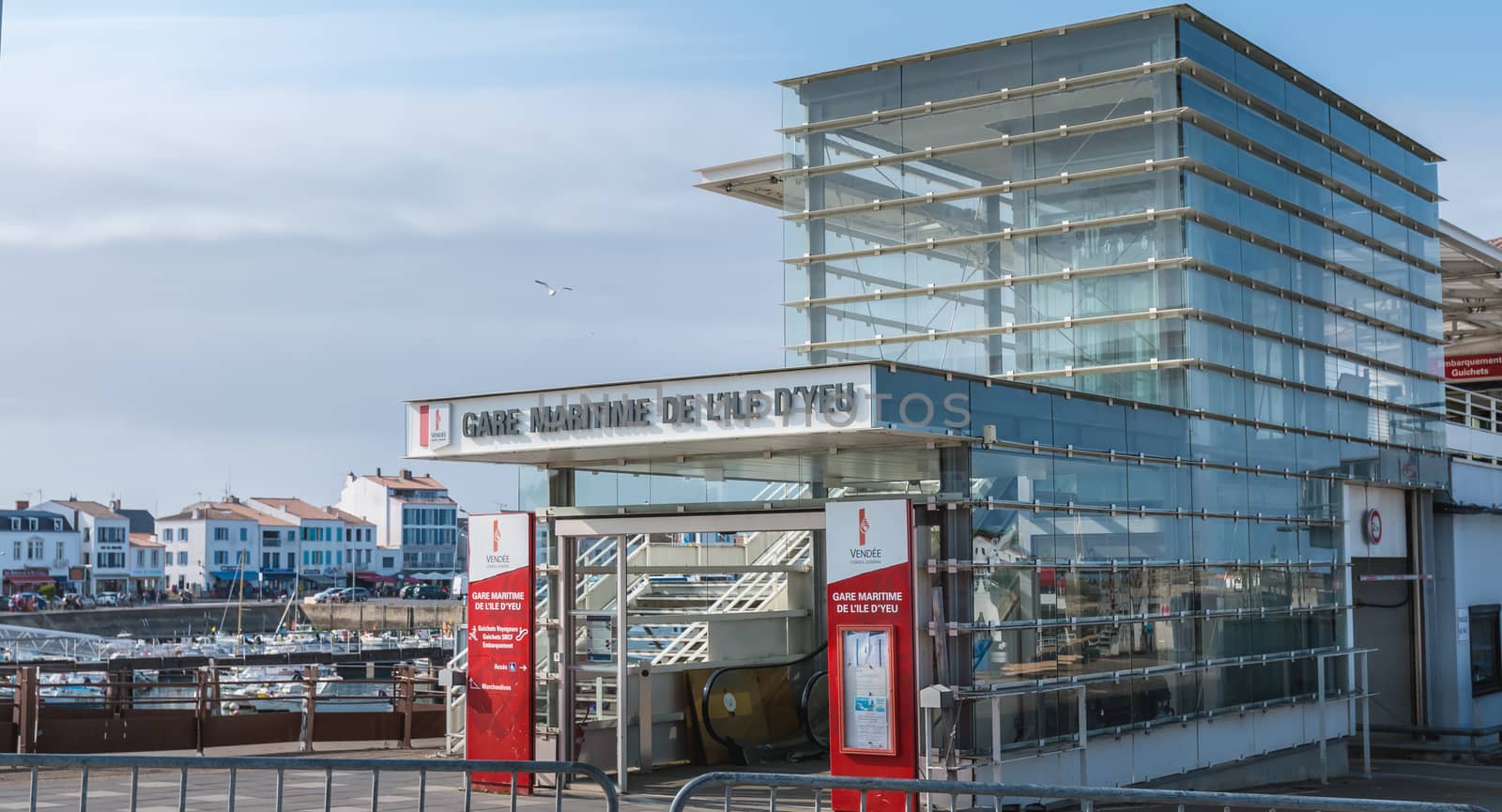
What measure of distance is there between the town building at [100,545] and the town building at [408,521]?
2181 cm

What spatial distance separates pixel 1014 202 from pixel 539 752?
8403mm

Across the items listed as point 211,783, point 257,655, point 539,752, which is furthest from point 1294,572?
point 257,655

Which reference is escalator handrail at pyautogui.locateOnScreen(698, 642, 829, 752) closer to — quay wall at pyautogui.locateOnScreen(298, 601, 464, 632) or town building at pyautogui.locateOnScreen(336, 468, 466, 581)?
quay wall at pyautogui.locateOnScreen(298, 601, 464, 632)

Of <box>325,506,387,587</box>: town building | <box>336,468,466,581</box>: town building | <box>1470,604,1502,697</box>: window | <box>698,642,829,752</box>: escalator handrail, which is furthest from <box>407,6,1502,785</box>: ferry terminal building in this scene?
<box>336,468,466,581</box>: town building

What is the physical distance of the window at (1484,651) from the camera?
83.1 feet

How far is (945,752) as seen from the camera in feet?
50.1

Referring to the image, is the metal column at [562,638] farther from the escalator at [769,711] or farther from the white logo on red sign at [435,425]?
the escalator at [769,711]

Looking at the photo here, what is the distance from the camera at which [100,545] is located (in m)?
128

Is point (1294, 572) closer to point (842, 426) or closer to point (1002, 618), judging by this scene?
point (1002, 618)

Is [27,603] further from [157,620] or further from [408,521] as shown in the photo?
[408,521]

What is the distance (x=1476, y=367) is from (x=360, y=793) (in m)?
30.6

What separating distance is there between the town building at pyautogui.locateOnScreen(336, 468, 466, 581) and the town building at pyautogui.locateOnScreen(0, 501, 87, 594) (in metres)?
26.3

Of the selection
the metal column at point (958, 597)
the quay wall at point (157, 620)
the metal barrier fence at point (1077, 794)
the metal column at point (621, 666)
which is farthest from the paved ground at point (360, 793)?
the quay wall at point (157, 620)

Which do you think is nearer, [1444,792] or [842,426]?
[842,426]
